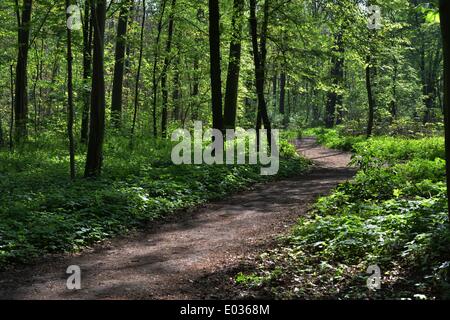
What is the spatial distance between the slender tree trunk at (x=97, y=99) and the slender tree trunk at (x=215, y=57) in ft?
14.9

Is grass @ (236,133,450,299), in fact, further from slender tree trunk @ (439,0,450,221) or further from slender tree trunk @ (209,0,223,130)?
slender tree trunk @ (209,0,223,130)

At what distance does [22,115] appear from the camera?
19.1m

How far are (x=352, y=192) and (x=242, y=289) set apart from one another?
5506 mm

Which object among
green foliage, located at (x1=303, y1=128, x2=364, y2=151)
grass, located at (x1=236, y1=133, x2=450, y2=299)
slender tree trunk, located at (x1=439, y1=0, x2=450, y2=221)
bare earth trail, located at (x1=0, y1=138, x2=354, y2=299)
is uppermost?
slender tree trunk, located at (x1=439, y1=0, x2=450, y2=221)

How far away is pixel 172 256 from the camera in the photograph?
7473mm

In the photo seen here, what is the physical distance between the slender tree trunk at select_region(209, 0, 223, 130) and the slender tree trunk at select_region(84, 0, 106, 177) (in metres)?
4.54

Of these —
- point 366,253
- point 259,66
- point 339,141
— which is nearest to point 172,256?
point 366,253

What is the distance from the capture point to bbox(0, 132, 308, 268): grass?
308 inches

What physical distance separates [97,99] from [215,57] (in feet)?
17.8

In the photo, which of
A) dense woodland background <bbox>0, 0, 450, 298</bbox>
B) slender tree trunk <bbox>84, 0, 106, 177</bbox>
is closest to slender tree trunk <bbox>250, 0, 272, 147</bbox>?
dense woodland background <bbox>0, 0, 450, 298</bbox>

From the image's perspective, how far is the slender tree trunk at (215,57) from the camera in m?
15.9
